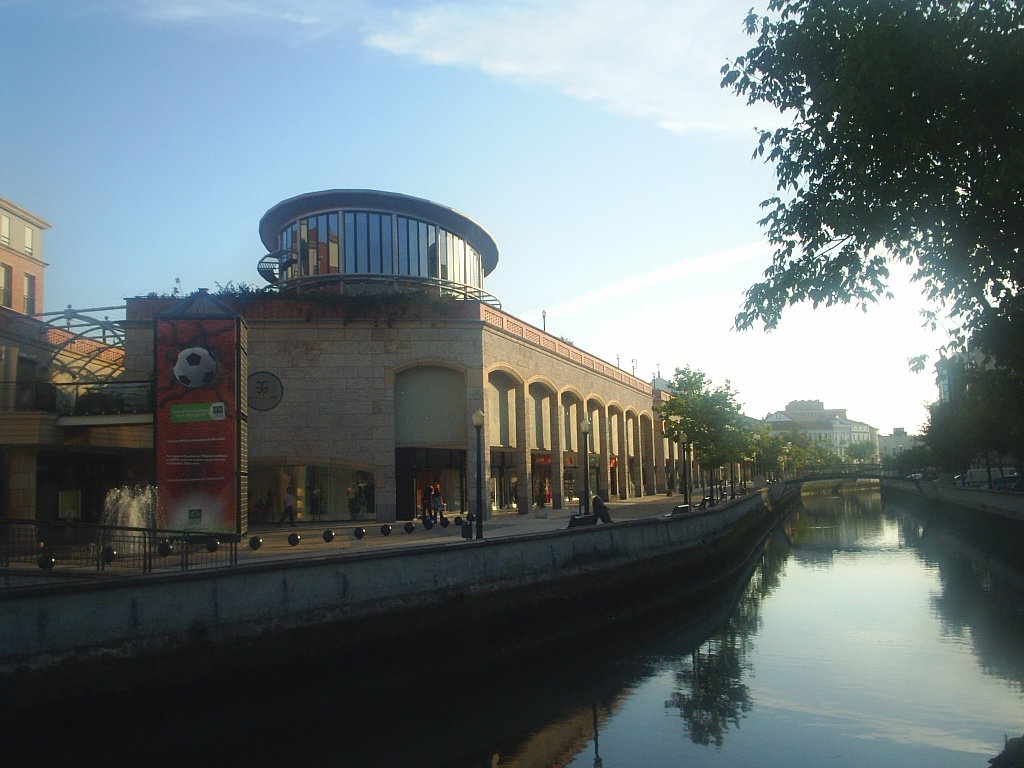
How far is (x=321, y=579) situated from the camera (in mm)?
14117

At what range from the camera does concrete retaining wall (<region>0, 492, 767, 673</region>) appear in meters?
11.2

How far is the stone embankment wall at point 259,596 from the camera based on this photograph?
11.3 metres

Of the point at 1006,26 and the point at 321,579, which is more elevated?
the point at 1006,26

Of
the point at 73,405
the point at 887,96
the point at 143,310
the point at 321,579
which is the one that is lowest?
the point at 321,579

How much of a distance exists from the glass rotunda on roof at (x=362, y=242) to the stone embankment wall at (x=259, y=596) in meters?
21.5

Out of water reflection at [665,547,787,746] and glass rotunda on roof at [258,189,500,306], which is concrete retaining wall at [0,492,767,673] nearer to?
water reflection at [665,547,787,746]

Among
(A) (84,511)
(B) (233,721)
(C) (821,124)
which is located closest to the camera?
(C) (821,124)

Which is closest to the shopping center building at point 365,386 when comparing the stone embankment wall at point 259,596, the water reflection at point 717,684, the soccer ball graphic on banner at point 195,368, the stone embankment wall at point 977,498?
the soccer ball graphic on banner at point 195,368

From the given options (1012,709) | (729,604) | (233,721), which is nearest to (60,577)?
(233,721)

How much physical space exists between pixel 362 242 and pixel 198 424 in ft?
66.4

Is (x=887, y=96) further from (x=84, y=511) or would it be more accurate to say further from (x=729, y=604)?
(x=84, y=511)

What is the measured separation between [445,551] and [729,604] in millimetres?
11758

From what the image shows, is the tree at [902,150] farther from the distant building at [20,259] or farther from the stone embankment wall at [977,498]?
the distant building at [20,259]

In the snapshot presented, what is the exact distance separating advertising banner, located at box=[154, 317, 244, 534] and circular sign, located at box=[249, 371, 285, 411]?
11.1m
